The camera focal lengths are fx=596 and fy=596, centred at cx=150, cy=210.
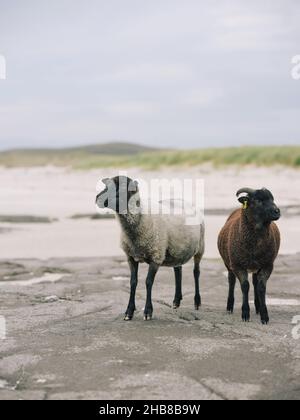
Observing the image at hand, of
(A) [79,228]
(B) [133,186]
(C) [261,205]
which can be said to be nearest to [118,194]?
(B) [133,186]

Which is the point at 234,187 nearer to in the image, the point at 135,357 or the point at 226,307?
the point at 226,307

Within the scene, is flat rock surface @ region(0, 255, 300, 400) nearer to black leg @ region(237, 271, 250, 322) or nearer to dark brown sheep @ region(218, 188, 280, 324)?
black leg @ region(237, 271, 250, 322)

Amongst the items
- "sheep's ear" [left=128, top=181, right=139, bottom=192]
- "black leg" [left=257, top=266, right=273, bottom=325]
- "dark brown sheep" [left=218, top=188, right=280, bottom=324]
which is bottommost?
"black leg" [left=257, top=266, right=273, bottom=325]

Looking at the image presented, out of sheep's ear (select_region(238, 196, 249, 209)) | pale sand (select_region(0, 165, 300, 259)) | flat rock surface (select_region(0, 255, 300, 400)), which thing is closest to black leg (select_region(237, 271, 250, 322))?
A: flat rock surface (select_region(0, 255, 300, 400))

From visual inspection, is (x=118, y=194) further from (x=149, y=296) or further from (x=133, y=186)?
(x=149, y=296)

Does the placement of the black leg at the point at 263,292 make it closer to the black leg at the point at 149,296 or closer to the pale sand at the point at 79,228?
the black leg at the point at 149,296

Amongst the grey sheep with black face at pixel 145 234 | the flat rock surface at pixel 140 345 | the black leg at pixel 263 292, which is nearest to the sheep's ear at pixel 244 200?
the black leg at pixel 263 292

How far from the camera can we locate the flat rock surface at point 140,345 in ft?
17.3

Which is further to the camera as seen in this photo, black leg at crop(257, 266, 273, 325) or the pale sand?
the pale sand

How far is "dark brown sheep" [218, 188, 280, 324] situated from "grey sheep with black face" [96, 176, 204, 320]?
71 centimetres

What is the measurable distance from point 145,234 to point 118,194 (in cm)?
70

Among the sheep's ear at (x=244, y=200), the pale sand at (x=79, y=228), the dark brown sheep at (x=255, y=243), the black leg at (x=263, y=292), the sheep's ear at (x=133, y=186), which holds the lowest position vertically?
the pale sand at (x=79, y=228)

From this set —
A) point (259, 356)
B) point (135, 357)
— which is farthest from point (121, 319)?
point (259, 356)

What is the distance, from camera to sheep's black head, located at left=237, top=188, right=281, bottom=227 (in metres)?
7.38
